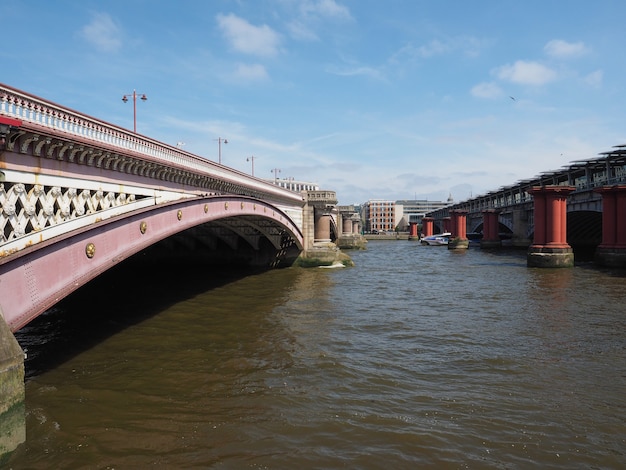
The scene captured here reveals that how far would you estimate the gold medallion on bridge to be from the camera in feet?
29.7

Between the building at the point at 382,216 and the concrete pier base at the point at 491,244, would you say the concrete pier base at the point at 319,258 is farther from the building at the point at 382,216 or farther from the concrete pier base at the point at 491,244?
the building at the point at 382,216

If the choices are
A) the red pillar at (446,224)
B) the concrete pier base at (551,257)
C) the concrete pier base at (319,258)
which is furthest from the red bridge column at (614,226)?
the red pillar at (446,224)

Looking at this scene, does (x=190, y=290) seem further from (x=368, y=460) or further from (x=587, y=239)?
(x=587, y=239)

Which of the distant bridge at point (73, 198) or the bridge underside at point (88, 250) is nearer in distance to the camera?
the bridge underside at point (88, 250)

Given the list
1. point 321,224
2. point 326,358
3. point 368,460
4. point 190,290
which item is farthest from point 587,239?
point 368,460

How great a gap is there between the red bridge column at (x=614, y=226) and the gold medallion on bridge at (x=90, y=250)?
31.1 metres

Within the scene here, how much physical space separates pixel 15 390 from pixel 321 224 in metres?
30.8

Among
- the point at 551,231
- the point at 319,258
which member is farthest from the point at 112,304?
the point at 551,231

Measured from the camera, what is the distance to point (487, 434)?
6.33 metres

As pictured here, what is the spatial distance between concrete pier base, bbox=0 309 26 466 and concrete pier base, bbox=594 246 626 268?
33.1 metres

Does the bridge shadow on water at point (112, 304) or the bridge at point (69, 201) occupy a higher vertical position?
the bridge at point (69, 201)

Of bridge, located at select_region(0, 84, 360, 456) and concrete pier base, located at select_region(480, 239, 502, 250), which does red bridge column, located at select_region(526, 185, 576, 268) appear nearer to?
bridge, located at select_region(0, 84, 360, 456)

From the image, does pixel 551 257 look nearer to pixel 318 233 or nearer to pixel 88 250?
pixel 318 233

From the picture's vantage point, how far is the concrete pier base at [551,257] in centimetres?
2953
